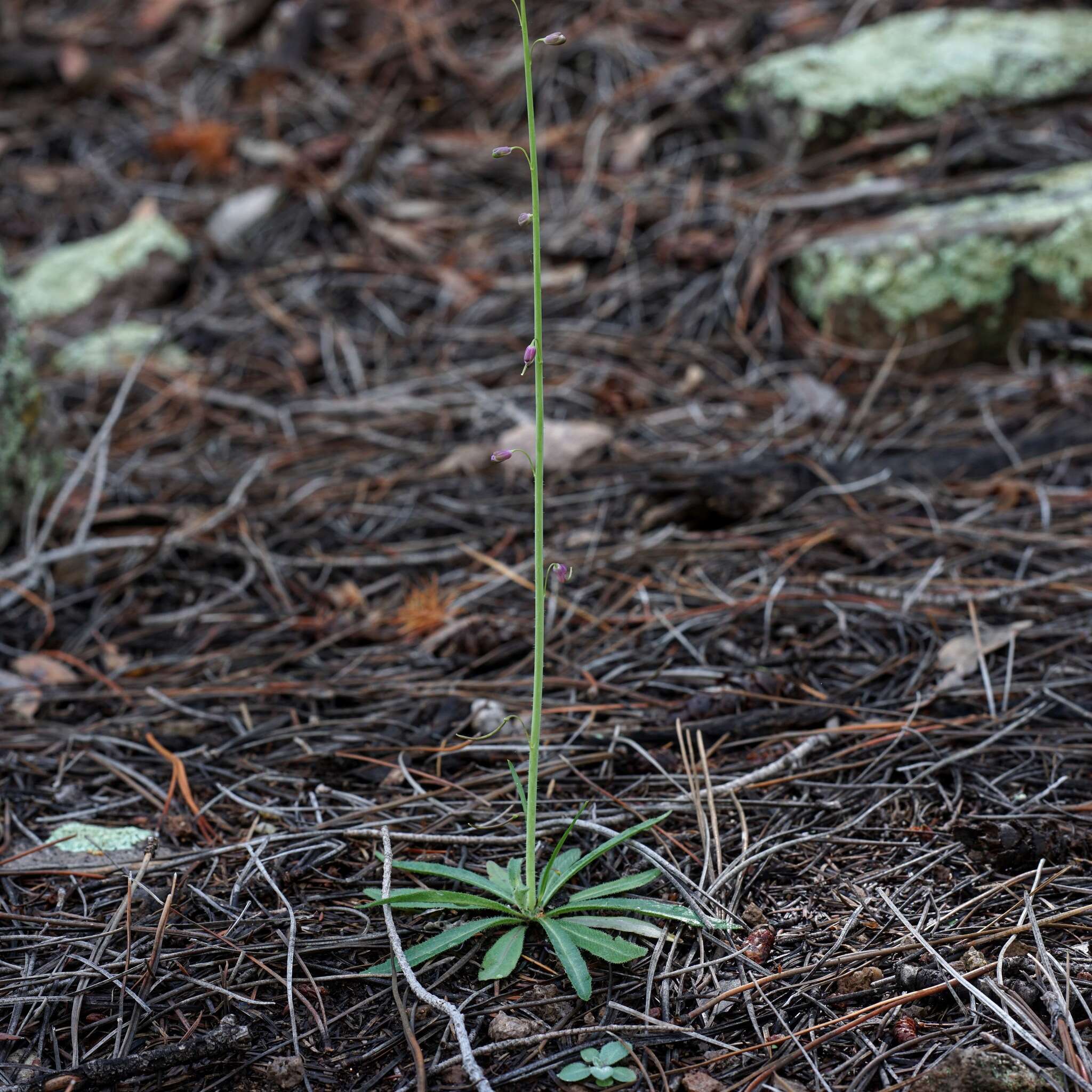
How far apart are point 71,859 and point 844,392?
269 centimetres

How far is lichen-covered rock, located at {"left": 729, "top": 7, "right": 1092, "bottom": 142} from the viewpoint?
4.18 m

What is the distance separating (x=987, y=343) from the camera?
140 inches

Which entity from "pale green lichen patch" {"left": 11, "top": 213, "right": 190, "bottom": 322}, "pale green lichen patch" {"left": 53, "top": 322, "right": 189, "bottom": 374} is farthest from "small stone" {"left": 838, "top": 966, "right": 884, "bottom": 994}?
"pale green lichen patch" {"left": 11, "top": 213, "right": 190, "bottom": 322}

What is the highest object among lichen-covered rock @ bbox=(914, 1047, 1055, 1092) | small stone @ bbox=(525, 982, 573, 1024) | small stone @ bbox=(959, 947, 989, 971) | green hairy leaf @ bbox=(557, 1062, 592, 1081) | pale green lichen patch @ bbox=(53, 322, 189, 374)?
lichen-covered rock @ bbox=(914, 1047, 1055, 1092)

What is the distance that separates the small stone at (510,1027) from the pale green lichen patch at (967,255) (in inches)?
114

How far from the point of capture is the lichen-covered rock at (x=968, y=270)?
11.2 feet

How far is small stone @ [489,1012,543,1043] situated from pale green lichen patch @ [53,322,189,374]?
3.21 meters

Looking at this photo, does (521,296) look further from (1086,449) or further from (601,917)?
(601,917)

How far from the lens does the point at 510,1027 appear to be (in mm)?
1409

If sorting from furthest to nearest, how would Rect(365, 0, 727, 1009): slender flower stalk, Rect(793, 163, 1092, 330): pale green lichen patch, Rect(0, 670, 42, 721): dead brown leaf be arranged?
Rect(793, 163, 1092, 330): pale green lichen patch
Rect(0, 670, 42, 721): dead brown leaf
Rect(365, 0, 727, 1009): slender flower stalk

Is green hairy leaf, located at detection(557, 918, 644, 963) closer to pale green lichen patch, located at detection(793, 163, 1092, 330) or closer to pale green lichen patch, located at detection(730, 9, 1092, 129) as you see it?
pale green lichen patch, located at detection(793, 163, 1092, 330)

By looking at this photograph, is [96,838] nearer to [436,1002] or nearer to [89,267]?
[436,1002]

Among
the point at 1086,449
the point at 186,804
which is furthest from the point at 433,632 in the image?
the point at 1086,449

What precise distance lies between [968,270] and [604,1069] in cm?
304
